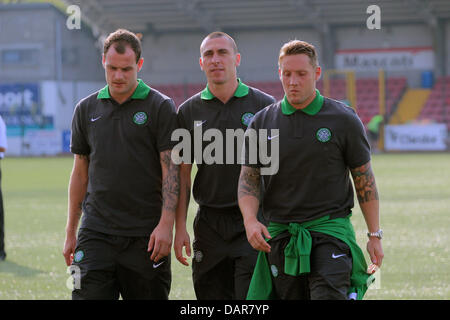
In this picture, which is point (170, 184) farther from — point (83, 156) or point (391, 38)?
point (391, 38)

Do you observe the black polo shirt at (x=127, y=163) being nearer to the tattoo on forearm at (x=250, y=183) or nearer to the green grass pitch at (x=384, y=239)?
the tattoo on forearm at (x=250, y=183)

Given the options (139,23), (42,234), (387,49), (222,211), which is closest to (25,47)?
(139,23)

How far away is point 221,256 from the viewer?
6.40 m

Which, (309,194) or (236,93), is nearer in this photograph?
(309,194)

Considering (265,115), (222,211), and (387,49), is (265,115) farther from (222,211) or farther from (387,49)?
(387,49)

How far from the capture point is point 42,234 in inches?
552

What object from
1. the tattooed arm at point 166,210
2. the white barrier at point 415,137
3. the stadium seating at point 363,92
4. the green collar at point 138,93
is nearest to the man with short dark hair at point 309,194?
the tattooed arm at point 166,210

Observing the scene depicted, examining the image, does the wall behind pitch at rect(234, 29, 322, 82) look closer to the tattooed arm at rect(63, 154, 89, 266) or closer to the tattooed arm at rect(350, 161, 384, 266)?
the tattooed arm at rect(63, 154, 89, 266)

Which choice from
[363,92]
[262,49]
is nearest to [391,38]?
[363,92]

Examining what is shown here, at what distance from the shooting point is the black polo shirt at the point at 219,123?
6316mm

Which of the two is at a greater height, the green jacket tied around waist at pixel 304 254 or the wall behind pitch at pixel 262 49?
the wall behind pitch at pixel 262 49

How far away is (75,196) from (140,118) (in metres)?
0.73

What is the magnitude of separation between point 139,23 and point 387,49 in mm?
13302
